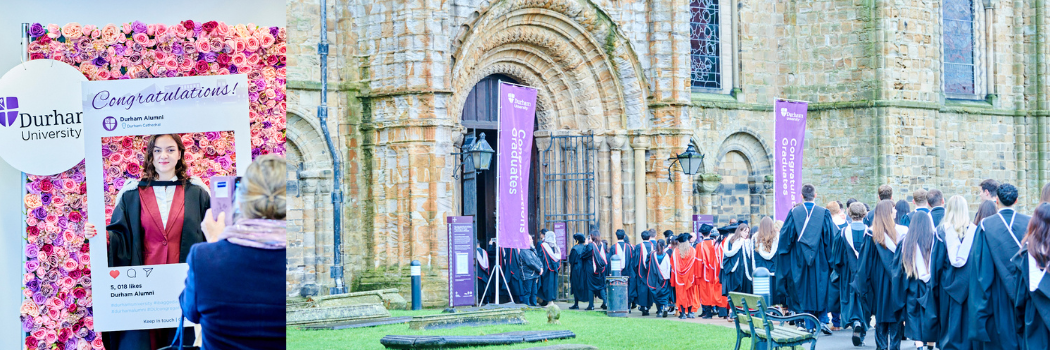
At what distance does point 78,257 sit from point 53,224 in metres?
0.20

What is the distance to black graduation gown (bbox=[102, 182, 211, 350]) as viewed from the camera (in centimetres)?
→ 555

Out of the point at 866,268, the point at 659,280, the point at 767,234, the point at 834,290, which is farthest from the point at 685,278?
the point at 866,268

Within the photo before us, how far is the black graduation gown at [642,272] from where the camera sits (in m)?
17.6

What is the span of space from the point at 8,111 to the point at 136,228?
2.72 ft

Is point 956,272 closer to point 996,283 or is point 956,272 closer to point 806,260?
point 996,283

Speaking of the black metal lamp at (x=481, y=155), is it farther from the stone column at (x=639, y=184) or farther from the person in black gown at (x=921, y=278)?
the person in black gown at (x=921, y=278)

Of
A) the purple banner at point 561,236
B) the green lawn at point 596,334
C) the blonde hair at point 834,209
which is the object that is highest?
the blonde hair at point 834,209

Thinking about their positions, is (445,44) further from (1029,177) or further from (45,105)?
(1029,177)

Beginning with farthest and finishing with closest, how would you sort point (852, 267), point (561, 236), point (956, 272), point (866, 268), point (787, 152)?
point (561, 236) < point (787, 152) < point (852, 267) < point (866, 268) < point (956, 272)

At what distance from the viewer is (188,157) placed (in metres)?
5.57

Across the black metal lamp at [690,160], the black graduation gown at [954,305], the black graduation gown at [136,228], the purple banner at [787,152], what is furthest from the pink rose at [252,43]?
the black metal lamp at [690,160]

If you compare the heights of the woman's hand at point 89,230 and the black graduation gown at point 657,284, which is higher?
the woman's hand at point 89,230

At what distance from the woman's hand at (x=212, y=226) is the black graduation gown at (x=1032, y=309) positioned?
5778 mm

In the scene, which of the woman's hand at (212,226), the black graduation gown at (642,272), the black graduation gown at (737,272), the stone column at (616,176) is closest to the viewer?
the woman's hand at (212,226)
